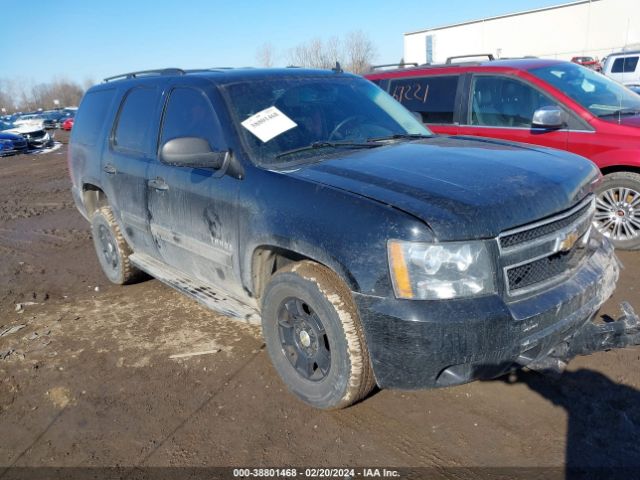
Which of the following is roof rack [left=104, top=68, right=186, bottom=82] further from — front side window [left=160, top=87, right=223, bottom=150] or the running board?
the running board

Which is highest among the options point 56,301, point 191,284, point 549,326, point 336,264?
point 336,264

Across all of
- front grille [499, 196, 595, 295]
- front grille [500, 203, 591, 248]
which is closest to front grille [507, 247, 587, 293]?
front grille [499, 196, 595, 295]

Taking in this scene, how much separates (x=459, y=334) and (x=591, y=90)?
4396mm

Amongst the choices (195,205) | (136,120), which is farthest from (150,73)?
(195,205)

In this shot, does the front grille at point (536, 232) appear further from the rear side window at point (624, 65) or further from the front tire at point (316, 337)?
the rear side window at point (624, 65)

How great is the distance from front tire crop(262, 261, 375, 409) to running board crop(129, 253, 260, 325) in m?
0.23

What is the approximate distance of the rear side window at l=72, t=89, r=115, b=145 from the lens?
4836mm

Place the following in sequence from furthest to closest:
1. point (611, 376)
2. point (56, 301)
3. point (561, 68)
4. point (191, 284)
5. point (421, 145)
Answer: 1. point (561, 68)
2. point (56, 301)
3. point (191, 284)
4. point (421, 145)
5. point (611, 376)

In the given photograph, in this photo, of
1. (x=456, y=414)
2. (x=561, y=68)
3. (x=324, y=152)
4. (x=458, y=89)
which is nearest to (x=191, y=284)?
(x=324, y=152)

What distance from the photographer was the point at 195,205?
3.42 meters

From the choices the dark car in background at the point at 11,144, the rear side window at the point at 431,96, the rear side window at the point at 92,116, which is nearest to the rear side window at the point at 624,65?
the rear side window at the point at 431,96

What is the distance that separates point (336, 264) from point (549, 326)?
1060 mm

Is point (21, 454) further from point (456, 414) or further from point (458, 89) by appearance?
point (458, 89)

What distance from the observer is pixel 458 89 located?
5.95 m
